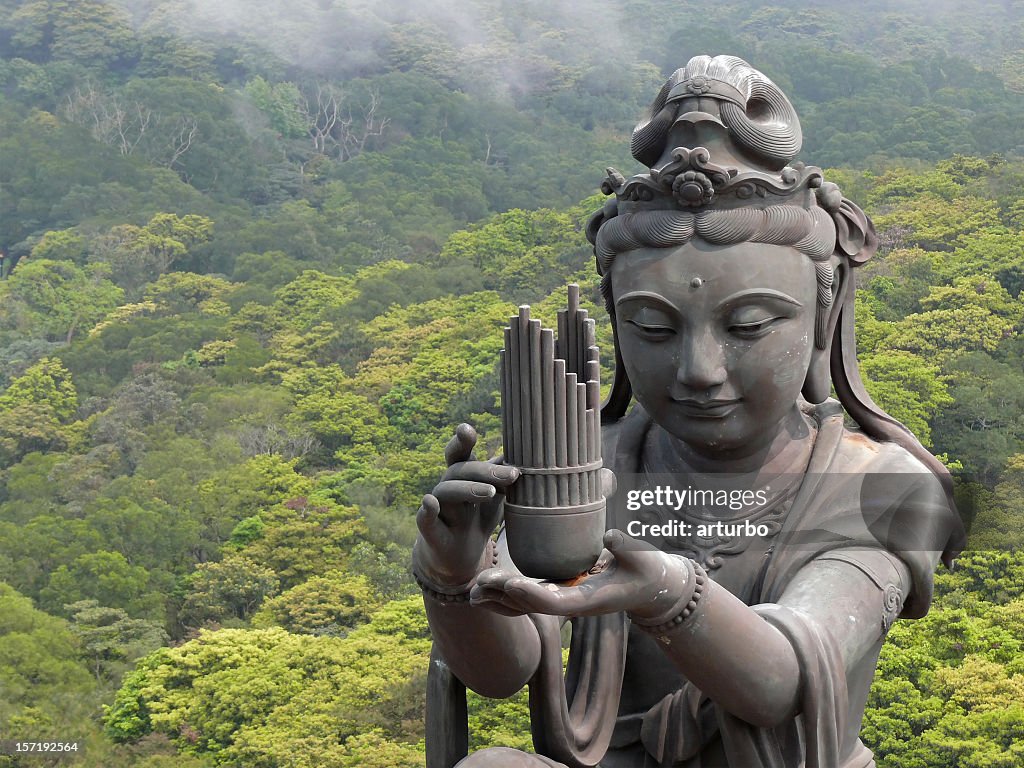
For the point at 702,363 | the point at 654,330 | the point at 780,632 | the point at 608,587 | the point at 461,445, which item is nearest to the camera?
the point at 608,587

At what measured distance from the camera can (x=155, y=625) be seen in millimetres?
19938

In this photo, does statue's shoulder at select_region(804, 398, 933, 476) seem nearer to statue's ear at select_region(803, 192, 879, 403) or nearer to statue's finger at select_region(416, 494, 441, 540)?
statue's ear at select_region(803, 192, 879, 403)

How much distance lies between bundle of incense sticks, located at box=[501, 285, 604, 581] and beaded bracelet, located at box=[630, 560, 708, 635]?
26 cm

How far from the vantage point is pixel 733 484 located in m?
4.07

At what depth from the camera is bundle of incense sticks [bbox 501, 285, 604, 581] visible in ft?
10.4

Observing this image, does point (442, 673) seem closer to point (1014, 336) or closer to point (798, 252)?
point (798, 252)

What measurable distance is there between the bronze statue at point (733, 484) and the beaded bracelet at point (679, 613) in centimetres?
4

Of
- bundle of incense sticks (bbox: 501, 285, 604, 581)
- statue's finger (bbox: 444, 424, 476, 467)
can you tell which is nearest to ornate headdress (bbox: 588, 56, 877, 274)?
bundle of incense sticks (bbox: 501, 285, 604, 581)

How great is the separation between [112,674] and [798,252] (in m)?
16.5

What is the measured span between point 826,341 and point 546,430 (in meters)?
1.16

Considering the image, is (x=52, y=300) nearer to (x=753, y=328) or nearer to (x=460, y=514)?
(x=753, y=328)

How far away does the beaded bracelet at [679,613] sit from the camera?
3.26m

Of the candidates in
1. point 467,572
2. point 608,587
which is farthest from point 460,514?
point 608,587

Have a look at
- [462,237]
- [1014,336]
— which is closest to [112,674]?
[1014,336]
